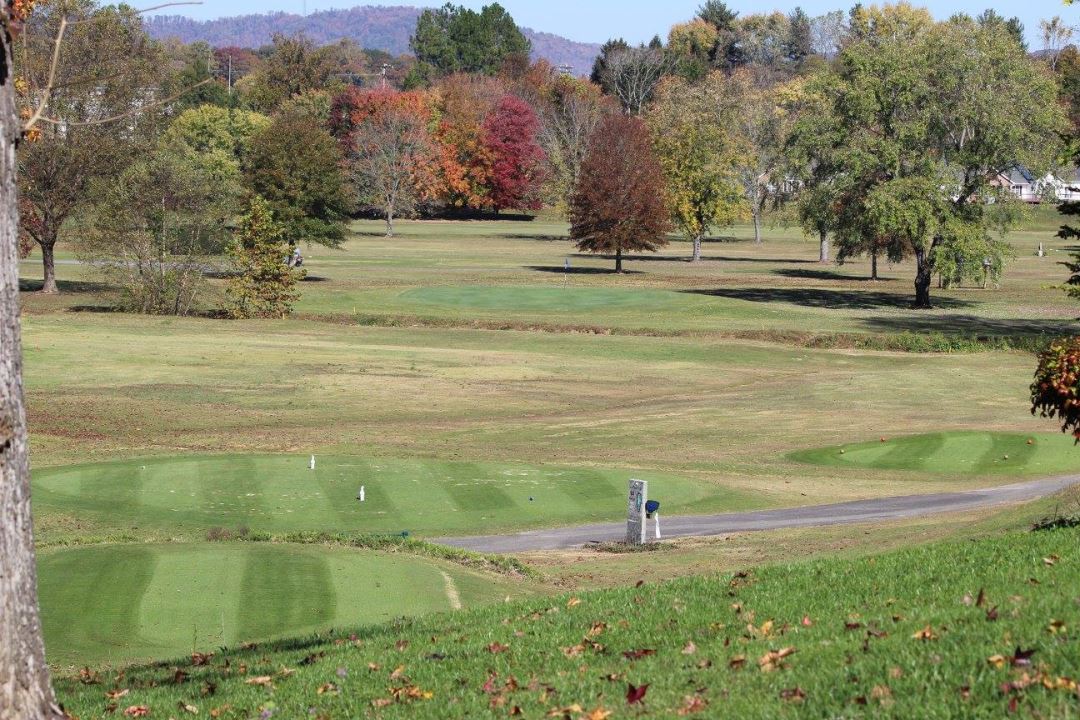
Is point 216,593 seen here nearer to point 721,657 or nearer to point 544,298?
point 721,657

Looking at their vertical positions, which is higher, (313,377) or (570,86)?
(570,86)

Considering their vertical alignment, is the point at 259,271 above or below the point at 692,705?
below

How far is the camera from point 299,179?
285ft

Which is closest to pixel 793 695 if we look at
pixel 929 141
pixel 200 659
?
pixel 200 659

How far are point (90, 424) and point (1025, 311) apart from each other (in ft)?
165

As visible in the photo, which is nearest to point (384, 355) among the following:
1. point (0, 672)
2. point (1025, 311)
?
point (1025, 311)

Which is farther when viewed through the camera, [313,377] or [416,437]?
[313,377]

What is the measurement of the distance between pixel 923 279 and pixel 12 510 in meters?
67.9

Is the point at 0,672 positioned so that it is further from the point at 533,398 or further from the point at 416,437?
the point at 533,398

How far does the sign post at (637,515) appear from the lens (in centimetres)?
2369

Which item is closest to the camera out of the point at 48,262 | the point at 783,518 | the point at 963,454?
the point at 783,518

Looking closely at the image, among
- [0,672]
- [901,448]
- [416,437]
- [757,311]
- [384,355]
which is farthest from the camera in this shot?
[757,311]

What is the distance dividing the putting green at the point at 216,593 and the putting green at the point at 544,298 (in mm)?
53738

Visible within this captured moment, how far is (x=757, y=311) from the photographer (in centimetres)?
7081
